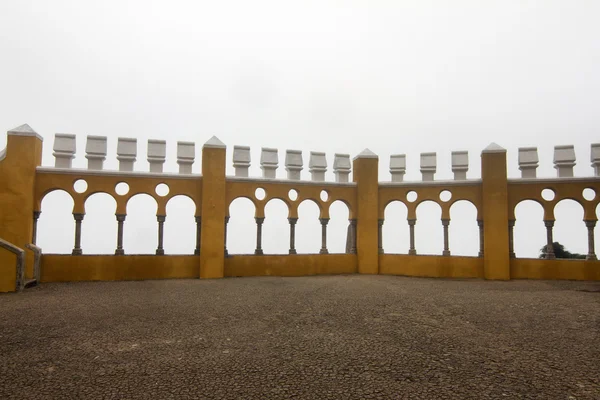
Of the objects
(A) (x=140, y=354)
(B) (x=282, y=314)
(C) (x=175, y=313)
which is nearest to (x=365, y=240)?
(B) (x=282, y=314)

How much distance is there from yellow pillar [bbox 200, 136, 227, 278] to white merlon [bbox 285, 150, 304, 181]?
8.31 ft

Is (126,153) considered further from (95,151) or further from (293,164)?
(293,164)

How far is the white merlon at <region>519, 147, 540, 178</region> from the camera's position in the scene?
1430 centimetres

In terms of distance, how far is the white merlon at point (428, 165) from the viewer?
1510 cm

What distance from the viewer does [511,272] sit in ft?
45.9

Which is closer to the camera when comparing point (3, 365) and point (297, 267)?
point (3, 365)

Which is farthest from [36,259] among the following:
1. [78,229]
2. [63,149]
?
[63,149]

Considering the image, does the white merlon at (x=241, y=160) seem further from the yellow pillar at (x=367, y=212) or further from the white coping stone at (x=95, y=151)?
the white coping stone at (x=95, y=151)

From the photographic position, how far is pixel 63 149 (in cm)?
1328

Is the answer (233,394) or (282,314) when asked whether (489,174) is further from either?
(233,394)

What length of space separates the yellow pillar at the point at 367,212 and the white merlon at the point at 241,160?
4.46 metres

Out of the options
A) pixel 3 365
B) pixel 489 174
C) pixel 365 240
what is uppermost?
pixel 489 174

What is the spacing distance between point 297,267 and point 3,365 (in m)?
10.3

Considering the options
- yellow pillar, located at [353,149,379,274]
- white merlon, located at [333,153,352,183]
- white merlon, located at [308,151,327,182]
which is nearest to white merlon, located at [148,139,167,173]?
white merlon, located at [308,151,327,182]
